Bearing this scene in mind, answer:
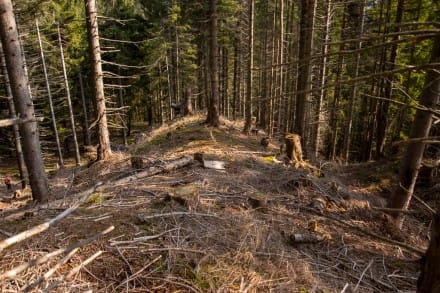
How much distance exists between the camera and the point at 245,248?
3.28 metres

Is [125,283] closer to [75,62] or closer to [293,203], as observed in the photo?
[293,203]

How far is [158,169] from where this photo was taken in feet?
19.2

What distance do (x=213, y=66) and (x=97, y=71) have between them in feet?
14.4

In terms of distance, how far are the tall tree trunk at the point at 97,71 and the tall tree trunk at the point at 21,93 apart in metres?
2.05

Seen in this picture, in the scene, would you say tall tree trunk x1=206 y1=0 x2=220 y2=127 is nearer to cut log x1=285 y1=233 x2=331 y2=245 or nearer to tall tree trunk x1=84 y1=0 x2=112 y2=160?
tall tree trunk x1=84 y1=0 x2=112 y2=160

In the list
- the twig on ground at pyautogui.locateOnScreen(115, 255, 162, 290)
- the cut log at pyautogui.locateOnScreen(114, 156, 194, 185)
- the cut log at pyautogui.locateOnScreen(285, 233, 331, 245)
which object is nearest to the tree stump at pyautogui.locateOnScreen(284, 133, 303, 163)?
the cut log at pyautogui.locateOnScreen(114, 156, 194, 185)

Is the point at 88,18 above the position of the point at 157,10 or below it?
below

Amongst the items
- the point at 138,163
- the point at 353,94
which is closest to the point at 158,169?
the point at 138,163

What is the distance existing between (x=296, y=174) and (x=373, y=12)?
39.1 feet

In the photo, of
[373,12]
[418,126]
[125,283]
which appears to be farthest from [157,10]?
[125,283]

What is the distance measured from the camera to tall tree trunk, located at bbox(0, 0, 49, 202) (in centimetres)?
521

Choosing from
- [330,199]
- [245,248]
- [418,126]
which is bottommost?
[330,199]

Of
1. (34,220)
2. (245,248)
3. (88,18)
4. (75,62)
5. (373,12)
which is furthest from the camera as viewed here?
(75,62)

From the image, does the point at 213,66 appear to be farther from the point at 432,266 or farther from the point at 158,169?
the point at 432,266
